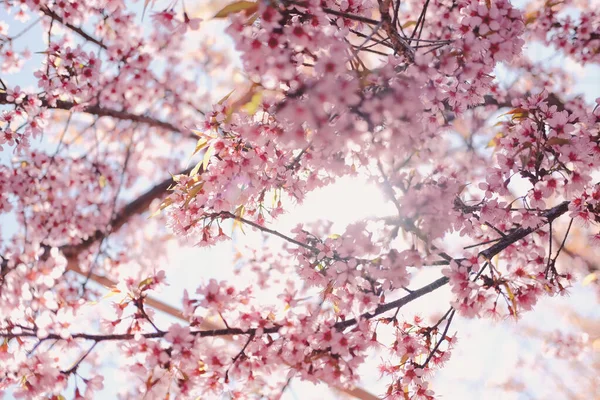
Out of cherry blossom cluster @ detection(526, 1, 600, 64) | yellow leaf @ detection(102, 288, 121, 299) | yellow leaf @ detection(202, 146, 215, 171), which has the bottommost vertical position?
yellow leaf @ detection(102, 288, 121, 299)

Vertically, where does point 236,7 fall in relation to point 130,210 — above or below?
below

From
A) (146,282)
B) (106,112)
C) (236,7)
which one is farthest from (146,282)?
(106,112)

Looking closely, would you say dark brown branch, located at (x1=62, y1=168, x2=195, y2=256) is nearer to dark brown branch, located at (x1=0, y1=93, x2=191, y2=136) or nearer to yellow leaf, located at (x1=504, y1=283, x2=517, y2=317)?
dark brown branch, located at (x1=0, y1=93, x2=191, y2=136)

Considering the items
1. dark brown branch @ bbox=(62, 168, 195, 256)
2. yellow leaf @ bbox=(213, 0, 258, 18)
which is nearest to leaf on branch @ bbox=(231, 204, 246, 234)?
yellow leaf @ bbox=(213, 0, 258, 18)

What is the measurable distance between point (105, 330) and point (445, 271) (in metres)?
1.06

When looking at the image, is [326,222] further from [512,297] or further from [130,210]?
[130,210]

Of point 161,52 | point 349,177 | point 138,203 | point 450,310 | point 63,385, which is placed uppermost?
point 161,52

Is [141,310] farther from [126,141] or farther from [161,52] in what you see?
[126,141]

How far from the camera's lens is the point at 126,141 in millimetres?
4605

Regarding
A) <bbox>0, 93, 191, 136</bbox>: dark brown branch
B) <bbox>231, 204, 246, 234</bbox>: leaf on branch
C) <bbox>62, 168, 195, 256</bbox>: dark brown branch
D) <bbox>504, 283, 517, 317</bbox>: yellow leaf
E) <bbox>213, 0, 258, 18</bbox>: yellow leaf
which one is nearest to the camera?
<bbox>213, 0, 258, 18</bbox>: yellow leaf

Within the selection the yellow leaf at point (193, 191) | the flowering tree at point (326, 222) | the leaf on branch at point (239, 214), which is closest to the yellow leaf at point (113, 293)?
the flowering tree at point (326, 222)

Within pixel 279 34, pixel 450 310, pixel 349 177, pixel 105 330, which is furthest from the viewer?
pixel 349 177

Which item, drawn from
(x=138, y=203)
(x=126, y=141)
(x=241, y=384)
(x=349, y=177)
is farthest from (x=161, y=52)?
(x=241, y=384)

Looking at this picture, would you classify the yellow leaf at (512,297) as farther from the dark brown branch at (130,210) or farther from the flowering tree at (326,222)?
the dark brown branch at (130,210)
